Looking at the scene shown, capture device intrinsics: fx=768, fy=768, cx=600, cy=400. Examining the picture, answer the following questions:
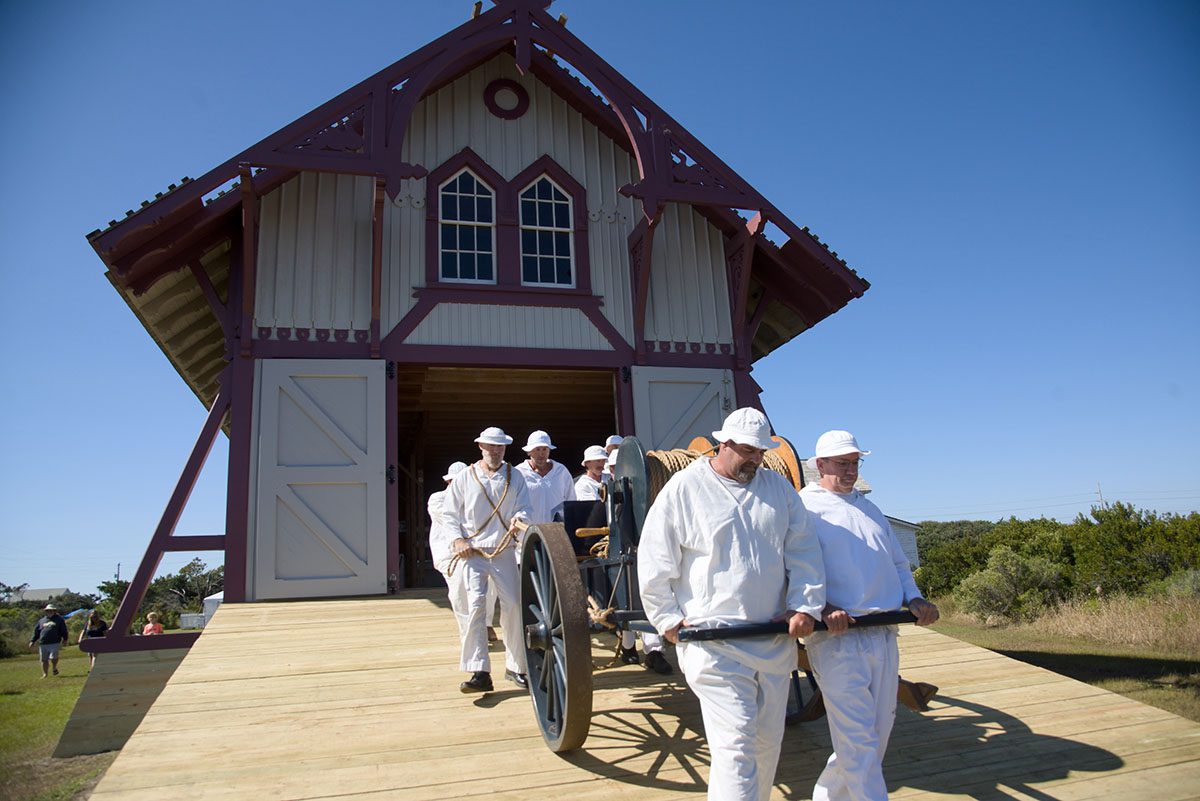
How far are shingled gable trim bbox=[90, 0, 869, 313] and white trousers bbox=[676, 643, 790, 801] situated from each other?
676 cm

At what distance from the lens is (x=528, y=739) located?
422 centimetres

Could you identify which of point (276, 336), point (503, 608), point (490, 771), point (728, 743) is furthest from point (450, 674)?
point (276, 336)

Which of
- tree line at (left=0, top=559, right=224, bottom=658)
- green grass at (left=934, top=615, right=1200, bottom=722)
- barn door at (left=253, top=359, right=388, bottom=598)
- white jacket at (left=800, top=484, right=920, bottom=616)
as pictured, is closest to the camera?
white jacket at (left=800, top=484, right=920, bottom=616)

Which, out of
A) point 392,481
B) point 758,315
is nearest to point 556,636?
point 392,481

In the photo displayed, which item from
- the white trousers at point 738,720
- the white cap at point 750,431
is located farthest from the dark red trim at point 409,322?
the white trousers at point 738,720

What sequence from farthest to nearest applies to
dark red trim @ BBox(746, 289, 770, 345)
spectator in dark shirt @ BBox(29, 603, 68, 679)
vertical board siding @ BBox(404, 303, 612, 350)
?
spectator in dark shirt @ BBox(29, 603, 68, 679) < dark red trim @ BBox(746, 289, 770, 345) < vertical board siding @ BBox(404, 303, 612, 350)

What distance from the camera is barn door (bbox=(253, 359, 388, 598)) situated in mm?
8289

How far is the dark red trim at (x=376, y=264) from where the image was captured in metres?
8.62

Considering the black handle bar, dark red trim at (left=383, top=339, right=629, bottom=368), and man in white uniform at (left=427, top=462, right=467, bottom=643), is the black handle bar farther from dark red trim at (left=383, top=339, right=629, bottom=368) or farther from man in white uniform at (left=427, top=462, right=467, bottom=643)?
dark red trim at (left=383, top=339, right=629, bottom=368)

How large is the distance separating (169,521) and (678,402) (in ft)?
19.6

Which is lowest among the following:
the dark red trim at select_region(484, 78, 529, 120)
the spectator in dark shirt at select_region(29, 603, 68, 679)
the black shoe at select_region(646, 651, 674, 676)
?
the spectator in dark shirt at select_region(29, 603, 68, 679)

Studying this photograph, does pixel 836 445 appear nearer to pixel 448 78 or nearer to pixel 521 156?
pixel 521 156

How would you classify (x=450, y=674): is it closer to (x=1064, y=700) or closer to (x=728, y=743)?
(x=728, y=743)

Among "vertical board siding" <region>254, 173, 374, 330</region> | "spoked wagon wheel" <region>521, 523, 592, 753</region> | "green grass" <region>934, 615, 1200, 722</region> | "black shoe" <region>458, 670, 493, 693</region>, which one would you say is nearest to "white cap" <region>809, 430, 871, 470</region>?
"spoked wagon wheel" <region>521, 523, 592, 753</region>
